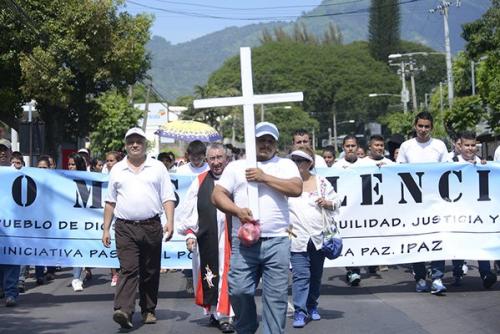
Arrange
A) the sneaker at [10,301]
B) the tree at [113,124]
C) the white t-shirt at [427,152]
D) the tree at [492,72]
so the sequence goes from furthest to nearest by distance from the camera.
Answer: the tree at [113,124]
the tree at [492,72]
the white t-shirt at [427,152]
the sneaker at [10,301]

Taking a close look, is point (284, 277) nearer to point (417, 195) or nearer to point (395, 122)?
point (417, 195)

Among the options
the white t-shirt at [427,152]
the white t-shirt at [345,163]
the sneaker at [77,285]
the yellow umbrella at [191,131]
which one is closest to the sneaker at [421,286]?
the white t-shirt at [427,152]

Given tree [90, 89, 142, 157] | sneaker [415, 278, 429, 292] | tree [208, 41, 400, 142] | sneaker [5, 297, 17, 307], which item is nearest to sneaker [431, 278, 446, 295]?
sneaker [415, 278, 429, 292]

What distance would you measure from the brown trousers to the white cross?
2.52 metres

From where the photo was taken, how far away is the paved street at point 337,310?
369 inches

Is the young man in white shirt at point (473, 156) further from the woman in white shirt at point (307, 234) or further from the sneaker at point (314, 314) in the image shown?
the sneaker at point (314, 314)

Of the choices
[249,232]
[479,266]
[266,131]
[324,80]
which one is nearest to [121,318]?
[249,232]

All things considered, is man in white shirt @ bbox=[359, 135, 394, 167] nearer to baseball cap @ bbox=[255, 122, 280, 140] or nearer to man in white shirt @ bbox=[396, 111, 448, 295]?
man in white shirt @ bbox=[396, 111, 448, 295]

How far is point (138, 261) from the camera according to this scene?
9641 millimetres

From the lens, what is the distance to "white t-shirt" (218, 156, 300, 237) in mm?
7199

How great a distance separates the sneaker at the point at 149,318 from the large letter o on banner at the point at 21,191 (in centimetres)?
267

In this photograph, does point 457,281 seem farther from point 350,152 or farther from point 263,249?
point 263,249

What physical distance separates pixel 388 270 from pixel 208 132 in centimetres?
618

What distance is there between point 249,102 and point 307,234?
105 inches
